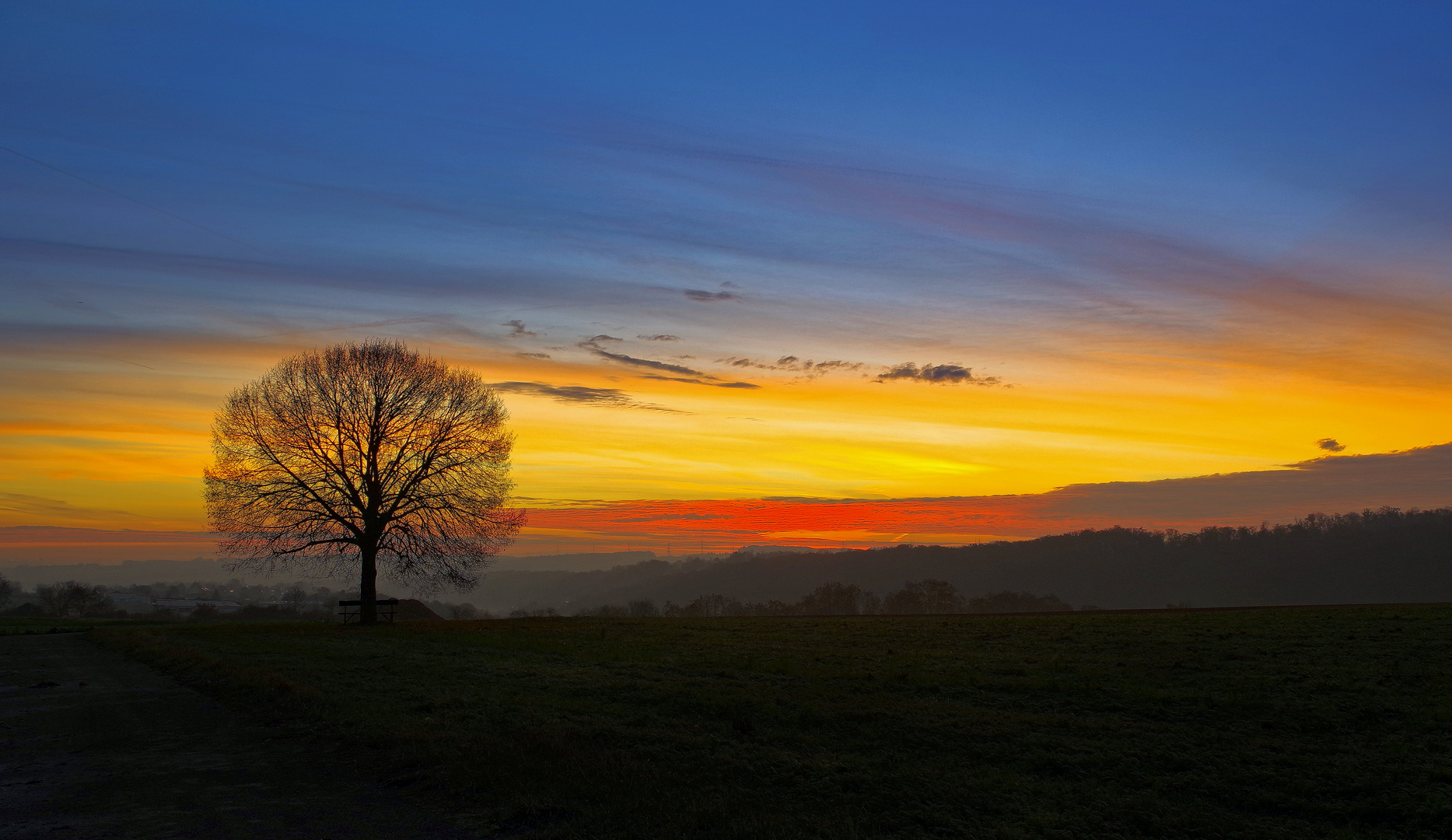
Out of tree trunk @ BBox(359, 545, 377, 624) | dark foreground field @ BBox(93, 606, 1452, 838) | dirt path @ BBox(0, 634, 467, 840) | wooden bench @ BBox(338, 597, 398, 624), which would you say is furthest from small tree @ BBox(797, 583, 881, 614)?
dirt path @ BBox(0, 634, 467, 840)

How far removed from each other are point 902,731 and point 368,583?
105 feet

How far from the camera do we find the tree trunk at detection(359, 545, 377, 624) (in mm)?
36875

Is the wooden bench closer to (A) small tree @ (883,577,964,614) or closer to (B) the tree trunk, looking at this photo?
(B) the tree trunk

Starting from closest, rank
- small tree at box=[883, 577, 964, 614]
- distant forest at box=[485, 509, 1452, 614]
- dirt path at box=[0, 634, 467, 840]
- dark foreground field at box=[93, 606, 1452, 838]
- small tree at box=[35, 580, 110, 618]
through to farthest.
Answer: dirt path at box=[0, 634, 467, 840] → dark foreground field at box=[93, 606, 1452, 838] → small tree at box=[35, 580, 110, 618] → small tree at box=[883, 577, 964, 614] → distant forest at box=[485, 509, 1452, 614]

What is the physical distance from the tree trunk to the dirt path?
2077cm

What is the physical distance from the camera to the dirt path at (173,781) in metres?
7.93

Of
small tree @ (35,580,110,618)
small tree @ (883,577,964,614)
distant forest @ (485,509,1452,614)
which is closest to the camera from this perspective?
small tree @ (35,580,110,618)

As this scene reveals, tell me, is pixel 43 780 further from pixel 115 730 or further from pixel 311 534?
pixel 311 534

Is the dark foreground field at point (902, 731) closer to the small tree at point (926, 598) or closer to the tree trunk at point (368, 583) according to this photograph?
the tree trunk at point (368, 583)

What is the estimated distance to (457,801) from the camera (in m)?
8.78

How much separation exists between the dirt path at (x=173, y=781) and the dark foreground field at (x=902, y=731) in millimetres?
714

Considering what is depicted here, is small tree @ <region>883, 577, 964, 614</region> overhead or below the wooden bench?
below

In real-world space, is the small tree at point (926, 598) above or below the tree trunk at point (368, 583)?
below

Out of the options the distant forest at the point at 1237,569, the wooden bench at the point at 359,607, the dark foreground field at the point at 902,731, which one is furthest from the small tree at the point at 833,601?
the dark foreground field at the point at 902,731
